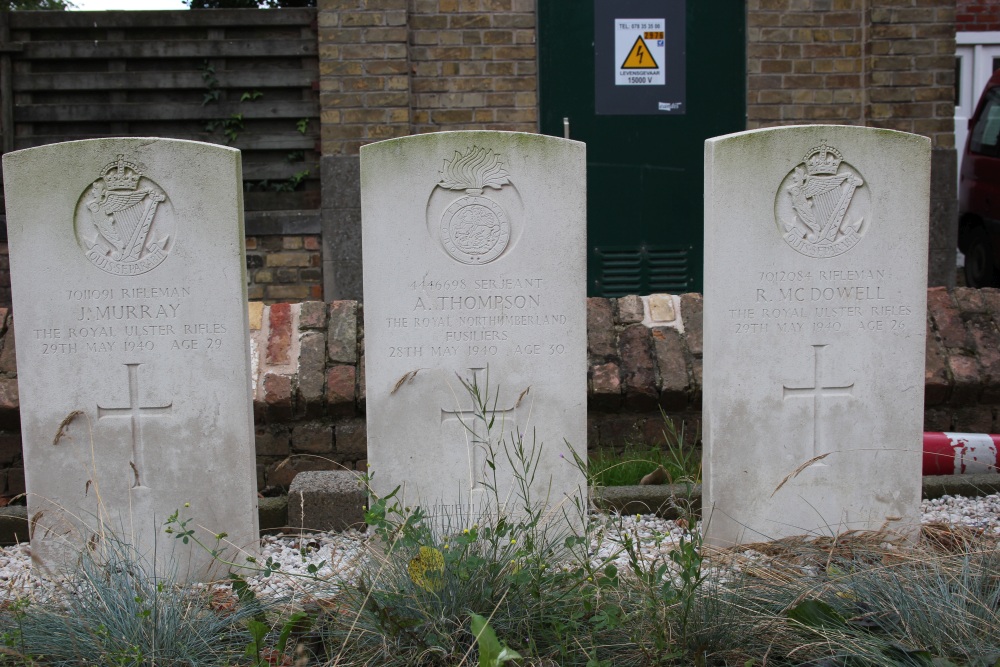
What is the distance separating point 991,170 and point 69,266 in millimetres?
8251

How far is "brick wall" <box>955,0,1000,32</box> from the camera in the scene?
1095 centimetres

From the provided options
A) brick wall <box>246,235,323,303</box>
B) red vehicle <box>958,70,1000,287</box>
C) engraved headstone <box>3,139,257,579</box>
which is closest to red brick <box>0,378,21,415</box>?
engraved headstone <box>3,139,257,579</box>

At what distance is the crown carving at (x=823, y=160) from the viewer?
365 cm

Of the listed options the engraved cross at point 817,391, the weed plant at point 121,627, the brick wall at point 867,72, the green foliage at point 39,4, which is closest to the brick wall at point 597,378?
the engraved cross at point 817,391

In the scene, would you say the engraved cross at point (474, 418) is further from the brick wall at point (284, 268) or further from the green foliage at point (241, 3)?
the green foliage at point (241, 3)

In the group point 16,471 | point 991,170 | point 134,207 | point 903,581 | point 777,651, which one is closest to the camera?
point 777,651

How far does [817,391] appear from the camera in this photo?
375 centimetres

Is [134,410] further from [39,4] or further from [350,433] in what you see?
[39,4]

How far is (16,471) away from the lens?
4547 mm

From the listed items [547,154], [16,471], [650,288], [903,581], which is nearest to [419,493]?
[547,154]

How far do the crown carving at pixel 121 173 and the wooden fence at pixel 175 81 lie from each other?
3751 mm

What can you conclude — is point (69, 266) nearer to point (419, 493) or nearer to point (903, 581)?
point (419, 493)

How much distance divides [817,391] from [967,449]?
1.07m

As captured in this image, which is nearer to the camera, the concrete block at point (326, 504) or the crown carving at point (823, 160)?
the crown carving at point (823, 160)
